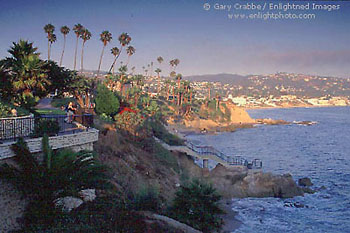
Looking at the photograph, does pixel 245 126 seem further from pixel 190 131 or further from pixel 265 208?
pixel 265 208

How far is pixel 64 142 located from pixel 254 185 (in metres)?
25.5

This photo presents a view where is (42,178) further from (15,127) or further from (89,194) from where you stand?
(89,194)

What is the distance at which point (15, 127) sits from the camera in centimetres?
1484

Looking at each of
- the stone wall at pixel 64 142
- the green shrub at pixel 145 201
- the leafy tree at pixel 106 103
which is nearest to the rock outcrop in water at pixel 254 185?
the leafy tree at pixel 106 103

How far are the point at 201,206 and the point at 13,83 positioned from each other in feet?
45.9

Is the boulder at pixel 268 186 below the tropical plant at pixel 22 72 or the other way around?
below

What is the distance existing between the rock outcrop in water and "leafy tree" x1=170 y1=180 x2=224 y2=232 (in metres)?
13.5

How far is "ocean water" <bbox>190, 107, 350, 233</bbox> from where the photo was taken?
28812mm

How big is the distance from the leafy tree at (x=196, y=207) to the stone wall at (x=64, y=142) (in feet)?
23.0

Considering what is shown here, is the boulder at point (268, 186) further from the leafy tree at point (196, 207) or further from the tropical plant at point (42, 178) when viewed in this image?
the tropical plant at point (42, 178)

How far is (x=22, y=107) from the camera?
68.3 feet

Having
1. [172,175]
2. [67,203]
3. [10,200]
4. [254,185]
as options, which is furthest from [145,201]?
[254,185]

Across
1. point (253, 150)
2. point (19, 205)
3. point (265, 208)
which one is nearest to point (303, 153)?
point (253, 150)

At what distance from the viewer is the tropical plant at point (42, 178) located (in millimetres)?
→ 12633
